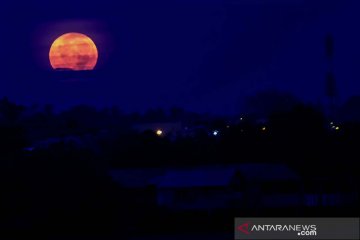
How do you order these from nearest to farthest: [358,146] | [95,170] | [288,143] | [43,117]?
[95,170], [358,146], [288,143], [43,117]

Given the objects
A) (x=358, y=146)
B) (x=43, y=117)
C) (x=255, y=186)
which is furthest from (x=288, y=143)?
(x=43, y=117)

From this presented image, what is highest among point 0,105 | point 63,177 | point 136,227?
point 0,105

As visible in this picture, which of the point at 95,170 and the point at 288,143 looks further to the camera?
the point at 288,143

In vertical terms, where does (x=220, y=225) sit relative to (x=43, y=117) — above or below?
below

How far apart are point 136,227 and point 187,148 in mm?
14238

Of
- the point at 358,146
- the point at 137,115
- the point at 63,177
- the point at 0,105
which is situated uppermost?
the point at 137,115

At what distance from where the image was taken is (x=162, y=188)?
2530cm

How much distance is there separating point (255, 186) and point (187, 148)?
7268 mm

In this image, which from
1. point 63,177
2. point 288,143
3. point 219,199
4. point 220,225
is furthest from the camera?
point 288,143

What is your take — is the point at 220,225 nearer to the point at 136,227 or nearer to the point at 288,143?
the point at 136,227

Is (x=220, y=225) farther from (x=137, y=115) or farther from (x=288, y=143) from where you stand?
(x=137, y=115)

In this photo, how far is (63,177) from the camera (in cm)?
1998

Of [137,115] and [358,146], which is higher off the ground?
[137,115]

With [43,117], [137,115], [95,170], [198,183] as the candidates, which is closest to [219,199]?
[198,183]
